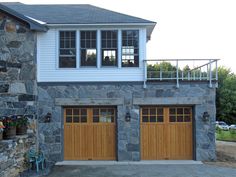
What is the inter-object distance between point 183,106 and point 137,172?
3978mm

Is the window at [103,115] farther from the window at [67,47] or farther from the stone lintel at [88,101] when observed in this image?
the window at [67,47]

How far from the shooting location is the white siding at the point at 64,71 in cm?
1483

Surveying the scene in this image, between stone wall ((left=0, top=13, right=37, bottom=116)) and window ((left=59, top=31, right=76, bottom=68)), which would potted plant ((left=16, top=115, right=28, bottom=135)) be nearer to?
stone wall ((left=0, top=13, right=37, bottom=116))

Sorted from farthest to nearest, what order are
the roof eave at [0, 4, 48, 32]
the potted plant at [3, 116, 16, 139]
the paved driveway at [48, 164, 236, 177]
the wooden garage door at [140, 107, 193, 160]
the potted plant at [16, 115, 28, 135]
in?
the wooden garage door at [140, 107, 193, 160] → the roof eave at [0, 4, 48, 32] → the potted plant at [16, 115, 28, 135] → the potted plant at [3, 116, 16, 139] → the paved driveway at [48, 164, 236, 177]

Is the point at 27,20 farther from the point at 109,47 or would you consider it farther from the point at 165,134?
the point at 165,134

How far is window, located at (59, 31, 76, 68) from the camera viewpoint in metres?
15.0

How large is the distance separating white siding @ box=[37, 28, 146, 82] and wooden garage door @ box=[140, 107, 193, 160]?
1.61 metres

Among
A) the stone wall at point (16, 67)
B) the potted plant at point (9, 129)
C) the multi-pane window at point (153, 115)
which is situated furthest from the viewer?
the multi-pane window at point (153, 115)

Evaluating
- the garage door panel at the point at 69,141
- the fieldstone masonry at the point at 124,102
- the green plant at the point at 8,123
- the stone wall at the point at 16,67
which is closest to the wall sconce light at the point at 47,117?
the fieldstone masonry at the point at 124,102

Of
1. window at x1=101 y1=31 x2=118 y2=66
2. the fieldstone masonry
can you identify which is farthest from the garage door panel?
window at x1=101 y1=31 x2=118 y2=66

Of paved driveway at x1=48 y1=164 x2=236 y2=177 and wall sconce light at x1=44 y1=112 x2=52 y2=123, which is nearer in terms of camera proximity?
paved driveway at x1=48 y1=164 x2=236 y2=177

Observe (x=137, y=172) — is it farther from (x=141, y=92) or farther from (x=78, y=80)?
(x=78, y=80)

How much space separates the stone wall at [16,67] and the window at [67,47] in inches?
43.3

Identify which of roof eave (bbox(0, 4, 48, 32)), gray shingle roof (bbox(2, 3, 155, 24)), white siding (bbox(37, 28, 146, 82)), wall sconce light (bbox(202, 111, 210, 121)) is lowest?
wall sconce light (bbox(202, 111, 210, 121))
